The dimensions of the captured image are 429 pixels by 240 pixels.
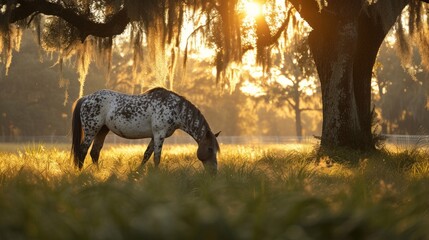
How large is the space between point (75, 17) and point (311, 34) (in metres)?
5.72

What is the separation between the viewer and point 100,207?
9.41 feet

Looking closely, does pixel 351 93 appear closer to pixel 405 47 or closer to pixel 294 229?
pixel 405 47

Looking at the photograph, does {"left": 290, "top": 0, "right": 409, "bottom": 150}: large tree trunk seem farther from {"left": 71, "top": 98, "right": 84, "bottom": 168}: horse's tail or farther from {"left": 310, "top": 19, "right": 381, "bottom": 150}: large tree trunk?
Answer: {"left": 71, "top": 98, "right": 84, "bottom": 168}: horse's tail

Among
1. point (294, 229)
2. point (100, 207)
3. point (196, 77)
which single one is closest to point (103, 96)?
point (100, 207)

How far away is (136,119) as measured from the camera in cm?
958

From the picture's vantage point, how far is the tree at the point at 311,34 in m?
10.7

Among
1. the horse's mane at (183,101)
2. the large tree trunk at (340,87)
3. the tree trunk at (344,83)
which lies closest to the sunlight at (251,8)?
the tree trunk at (344,83)

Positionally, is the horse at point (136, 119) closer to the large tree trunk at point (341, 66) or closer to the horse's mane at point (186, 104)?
the horse's mane at point (186, 104)

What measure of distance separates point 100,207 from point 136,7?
7.74 meters

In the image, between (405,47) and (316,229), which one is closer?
(316,229)

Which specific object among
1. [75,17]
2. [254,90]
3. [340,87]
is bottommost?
[340,87]

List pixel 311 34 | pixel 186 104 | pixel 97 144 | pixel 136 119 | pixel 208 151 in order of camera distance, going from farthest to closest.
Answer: pixel 311 34 → pixel 97 144 → pixel 136 119 → pixel 186 104 → pixel 208 151

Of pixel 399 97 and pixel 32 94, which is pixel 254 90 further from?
pixel 32 94

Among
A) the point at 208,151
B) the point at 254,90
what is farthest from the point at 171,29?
the point at 254,90
